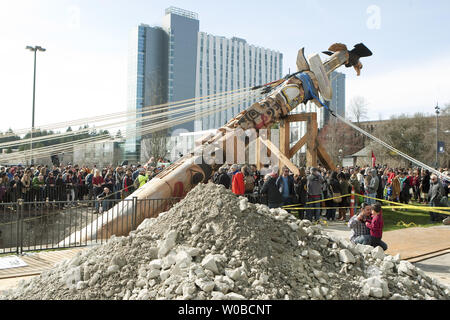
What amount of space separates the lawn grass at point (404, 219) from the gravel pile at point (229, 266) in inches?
303

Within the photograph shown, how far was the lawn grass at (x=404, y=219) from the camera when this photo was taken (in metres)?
13.7

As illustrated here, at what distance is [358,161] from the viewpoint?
49.6 m

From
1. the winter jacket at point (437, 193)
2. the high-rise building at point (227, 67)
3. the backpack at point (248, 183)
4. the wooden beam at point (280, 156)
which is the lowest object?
the winter jacket at point (437, 193)

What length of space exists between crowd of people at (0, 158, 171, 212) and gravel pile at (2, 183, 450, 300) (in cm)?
827

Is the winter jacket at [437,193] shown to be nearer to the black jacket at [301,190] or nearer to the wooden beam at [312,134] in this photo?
the wooden beam at [312,134]

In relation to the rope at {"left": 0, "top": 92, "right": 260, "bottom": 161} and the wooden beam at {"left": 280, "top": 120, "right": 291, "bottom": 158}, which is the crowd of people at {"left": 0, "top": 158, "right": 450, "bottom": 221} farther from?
the rope at {"left": 0, "top": 92, "right": 260, "bottom": 161}

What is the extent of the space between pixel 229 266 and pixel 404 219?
12281 mm

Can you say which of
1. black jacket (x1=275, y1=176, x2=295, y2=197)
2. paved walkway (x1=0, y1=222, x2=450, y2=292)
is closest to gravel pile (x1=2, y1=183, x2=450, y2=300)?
paved walkway (x1=0, y1=222, x2=450, y2=292)

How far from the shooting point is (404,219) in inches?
595

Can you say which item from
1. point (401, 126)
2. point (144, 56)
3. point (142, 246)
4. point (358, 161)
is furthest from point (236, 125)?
point (144, 56)

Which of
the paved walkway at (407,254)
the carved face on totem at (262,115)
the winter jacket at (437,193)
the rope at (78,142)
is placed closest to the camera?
the paved walkway at (407,254)

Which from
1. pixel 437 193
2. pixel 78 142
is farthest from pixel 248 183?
pixel 437 193

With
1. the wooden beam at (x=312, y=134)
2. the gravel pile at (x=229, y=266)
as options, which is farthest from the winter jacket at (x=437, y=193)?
the gravel pile at (x=229, y=266)

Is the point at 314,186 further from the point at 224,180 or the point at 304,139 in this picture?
the point at 304,139
